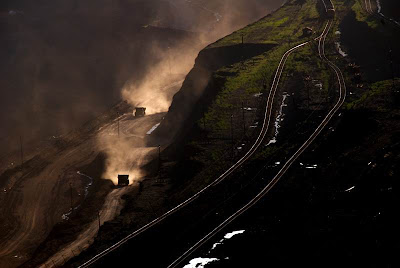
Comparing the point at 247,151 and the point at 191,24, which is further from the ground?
the point at 191,24

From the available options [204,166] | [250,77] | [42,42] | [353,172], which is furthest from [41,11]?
[353,172]

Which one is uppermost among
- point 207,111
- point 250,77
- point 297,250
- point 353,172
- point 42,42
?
point 42,42

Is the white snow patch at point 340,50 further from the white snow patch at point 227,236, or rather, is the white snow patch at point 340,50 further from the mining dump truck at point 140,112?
the white snow patch at point 227,236

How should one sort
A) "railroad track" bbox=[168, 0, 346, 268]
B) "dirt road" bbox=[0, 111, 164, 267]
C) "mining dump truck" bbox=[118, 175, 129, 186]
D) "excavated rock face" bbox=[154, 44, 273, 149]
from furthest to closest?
"excavated rock face" bbox=[154, 44, 273, 149], "mining dump truck" bbox=[118, 175, 129, 186], "dirt road" bbox=[0, 111, 164, 267], "railroad track" bbox=[168, 0, 346, 268]

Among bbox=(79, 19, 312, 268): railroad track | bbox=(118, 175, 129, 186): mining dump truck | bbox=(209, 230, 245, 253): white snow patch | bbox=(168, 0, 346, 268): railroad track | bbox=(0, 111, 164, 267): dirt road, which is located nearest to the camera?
bbox=(168, 0, 346, 268): railroad track

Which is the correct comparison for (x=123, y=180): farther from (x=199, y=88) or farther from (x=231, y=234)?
(x=231, y=234)

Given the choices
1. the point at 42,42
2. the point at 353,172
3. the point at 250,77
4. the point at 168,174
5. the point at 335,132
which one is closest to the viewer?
the point at 353,172

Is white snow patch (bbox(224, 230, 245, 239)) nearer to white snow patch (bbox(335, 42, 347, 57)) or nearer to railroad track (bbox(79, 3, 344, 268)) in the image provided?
railroad track (bbox(79, 3, 344, 268))

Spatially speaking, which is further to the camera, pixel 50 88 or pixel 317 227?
pixel 50 88

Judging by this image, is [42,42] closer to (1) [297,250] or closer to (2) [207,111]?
(2) [207,111]

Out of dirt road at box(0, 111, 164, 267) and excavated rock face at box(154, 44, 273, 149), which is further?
excavated rock face at box(154, 44, 273, 149)

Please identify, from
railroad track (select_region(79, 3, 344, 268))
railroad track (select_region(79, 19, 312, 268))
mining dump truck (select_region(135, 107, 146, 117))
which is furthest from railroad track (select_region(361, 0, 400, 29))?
mining dump truck (select_region(135, 107, 146, 117))
